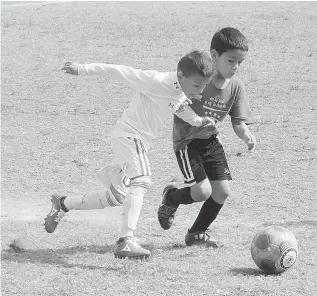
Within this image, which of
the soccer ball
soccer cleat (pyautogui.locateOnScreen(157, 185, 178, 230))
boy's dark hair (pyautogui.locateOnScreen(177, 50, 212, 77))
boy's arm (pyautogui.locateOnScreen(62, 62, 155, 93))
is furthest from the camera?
soccer cleat (pyautogui.locateOnScreen(157, 185, 178, 230))

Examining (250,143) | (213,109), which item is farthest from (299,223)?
(213,109)

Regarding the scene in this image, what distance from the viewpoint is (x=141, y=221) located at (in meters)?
7.05

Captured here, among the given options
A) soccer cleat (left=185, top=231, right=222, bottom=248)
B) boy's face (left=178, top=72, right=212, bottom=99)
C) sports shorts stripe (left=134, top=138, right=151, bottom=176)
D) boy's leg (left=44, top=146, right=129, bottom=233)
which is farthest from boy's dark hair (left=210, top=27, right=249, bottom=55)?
soccer cleat (left=185, top=231, right=222, bottom=248)

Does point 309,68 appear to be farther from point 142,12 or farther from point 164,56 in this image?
point 142,12

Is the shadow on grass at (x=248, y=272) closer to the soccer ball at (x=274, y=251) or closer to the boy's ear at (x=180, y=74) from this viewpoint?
the soccer ball at (x=274, y=251)

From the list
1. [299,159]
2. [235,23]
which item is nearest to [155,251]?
[299,159]

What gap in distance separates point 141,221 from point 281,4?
12787 millimetres

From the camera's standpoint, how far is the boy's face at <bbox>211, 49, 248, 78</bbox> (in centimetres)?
604

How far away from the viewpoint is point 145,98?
19.7 feet

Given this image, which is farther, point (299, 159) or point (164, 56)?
point (164, 56)

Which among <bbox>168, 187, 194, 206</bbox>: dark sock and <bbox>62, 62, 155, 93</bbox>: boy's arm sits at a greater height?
<bbox>62, 62, 155, 93</bbox>: boy's arm

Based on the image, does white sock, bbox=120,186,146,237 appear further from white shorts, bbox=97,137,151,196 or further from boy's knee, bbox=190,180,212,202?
boy's knee, bbox=190,180,212,202

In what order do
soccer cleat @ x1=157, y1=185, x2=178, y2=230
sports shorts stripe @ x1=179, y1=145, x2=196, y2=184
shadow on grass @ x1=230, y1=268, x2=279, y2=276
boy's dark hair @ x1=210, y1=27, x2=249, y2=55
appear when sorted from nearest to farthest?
1. shadow on grass @ x1=230, y1=268, x2=279, y2=276
2. boy's dark hair @ x1=210, y1=27, x2=249, y2=55
3. sports shorts stripe @ x1=179, y1=145, x2=196, y2=184
4. soccer cleat @ x1=157, y1=185, x2=178, y2=230

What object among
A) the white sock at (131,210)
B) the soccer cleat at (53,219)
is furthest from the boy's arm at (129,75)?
the soccer cleat at (53,219)
